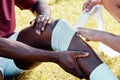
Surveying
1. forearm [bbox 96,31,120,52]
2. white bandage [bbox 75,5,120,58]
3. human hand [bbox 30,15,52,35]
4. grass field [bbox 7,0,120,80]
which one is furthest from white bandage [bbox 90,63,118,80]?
grass field [bbox 7,0,120,80]

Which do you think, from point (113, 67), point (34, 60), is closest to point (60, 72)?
point (113, 67)

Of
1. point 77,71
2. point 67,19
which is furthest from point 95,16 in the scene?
point 67,19

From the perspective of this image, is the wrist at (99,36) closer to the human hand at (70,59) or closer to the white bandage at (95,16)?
the human hand at (70,59)

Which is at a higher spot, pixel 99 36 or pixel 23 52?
pixel 99 36

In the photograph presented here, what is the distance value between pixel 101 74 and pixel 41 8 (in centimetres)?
100

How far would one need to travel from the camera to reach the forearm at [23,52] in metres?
A: 2.48

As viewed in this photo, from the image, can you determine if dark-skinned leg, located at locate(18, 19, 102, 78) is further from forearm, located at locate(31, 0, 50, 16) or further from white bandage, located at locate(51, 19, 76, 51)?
forearm, located at locate(31, 0, 50, 16)

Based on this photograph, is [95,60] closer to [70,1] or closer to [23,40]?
[23,40]

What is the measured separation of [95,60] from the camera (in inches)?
96.0

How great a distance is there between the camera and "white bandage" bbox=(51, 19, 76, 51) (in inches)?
98.8

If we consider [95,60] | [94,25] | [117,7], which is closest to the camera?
[95,60]

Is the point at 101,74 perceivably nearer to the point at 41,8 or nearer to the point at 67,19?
the point at 41,8

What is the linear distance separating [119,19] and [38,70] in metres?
0.89

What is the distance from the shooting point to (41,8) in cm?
316
